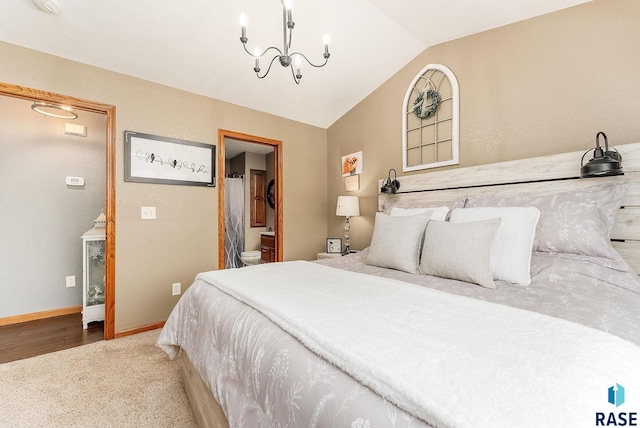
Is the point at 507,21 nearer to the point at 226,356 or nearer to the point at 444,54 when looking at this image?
the point at 444,54

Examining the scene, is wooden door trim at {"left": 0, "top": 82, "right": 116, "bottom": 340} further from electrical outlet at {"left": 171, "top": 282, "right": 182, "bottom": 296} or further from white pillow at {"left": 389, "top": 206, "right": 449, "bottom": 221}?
white pillow at {"left": 389, "top": 206, "right": 449, "bottom": 221}

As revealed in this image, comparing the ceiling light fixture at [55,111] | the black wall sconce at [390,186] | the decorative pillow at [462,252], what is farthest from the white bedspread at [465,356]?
the ceiling light fixture at [55,111]

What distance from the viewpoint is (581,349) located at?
66cm

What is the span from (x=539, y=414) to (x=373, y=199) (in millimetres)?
2980

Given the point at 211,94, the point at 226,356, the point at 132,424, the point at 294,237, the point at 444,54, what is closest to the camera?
the point at 226,356

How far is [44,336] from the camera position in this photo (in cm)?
252

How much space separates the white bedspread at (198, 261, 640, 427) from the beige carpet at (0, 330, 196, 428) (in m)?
Answer: 1.15

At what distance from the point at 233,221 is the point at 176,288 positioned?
2.29 metres

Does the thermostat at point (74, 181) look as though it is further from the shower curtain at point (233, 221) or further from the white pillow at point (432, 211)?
the white pillow at point (432, 211)

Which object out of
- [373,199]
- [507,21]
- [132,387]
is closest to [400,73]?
[507,21]

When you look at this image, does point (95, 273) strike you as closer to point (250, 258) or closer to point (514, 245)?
point (250, 258)

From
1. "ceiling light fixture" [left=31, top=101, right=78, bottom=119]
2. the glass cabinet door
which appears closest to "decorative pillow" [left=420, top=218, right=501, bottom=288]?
the glass cabinet door

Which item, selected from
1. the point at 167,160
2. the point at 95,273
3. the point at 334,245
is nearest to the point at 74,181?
the point at 95,273

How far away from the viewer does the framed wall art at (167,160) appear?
8.39 feet
